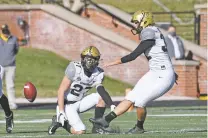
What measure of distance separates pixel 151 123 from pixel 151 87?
3065 millimetres

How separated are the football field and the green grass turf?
448 cm

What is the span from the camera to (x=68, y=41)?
27.1 m

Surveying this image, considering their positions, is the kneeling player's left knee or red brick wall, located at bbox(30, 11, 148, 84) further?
red brick wall, located at bbox(30, 11, 148, 84)

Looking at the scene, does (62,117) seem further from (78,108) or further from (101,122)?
(101,122)

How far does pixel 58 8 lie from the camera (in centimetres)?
2734

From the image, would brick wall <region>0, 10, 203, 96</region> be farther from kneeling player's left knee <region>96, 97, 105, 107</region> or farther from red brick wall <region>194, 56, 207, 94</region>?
kneeling player's left knee <region>96, 97, 105, 107</region>

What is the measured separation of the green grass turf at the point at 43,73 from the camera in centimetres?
2448

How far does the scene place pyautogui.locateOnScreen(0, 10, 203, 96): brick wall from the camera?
2638cm

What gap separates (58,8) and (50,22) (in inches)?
18.1

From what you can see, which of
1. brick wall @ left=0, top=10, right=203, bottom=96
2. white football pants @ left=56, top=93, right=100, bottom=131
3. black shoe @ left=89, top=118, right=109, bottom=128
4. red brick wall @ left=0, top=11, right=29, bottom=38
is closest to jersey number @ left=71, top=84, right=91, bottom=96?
white football pants @ left=56, top=93, right=100, bottom=131

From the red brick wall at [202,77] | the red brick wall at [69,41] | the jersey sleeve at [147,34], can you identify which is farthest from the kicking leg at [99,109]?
the red brick wall at [69,41]

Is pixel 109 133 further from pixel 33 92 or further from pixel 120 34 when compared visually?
pixel 120 34

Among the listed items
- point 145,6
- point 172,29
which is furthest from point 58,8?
point 145,6

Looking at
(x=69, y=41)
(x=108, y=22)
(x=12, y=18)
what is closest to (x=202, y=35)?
(x=108, y=22)
